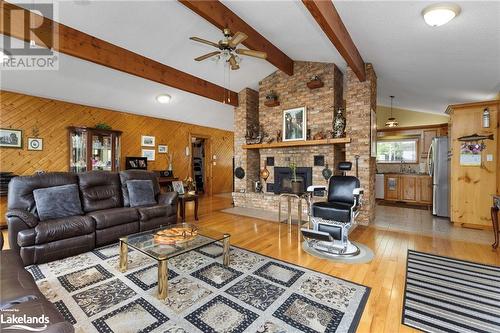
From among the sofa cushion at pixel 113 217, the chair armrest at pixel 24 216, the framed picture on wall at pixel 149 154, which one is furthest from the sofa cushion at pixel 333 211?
the framed picture on wall at pixel 149 154

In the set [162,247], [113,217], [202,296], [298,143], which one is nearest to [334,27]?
[298,143]

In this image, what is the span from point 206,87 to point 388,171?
20.5 feet

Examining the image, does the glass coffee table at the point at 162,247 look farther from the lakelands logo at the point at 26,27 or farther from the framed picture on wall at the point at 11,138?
the framed picture on wall at the point at 11,138

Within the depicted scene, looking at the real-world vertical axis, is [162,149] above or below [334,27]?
below

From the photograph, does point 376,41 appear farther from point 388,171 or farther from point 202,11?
point 388,171

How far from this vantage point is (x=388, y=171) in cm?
751

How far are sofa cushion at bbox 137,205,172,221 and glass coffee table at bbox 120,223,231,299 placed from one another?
0.95 metres

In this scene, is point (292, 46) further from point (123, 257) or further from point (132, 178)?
point (123, 257)

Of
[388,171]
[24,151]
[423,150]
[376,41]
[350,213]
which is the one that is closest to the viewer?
[350,213]

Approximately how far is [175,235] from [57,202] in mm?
1822

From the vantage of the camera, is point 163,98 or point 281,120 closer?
point 163,98

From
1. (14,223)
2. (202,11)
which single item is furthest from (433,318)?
(14,223)

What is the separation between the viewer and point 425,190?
630 cm

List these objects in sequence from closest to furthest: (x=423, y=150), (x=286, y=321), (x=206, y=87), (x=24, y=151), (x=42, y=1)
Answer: (x=286, y=321), (x=42, y=1), (x=24, y=151), (x=206, y=87), (x=423, y=150)
